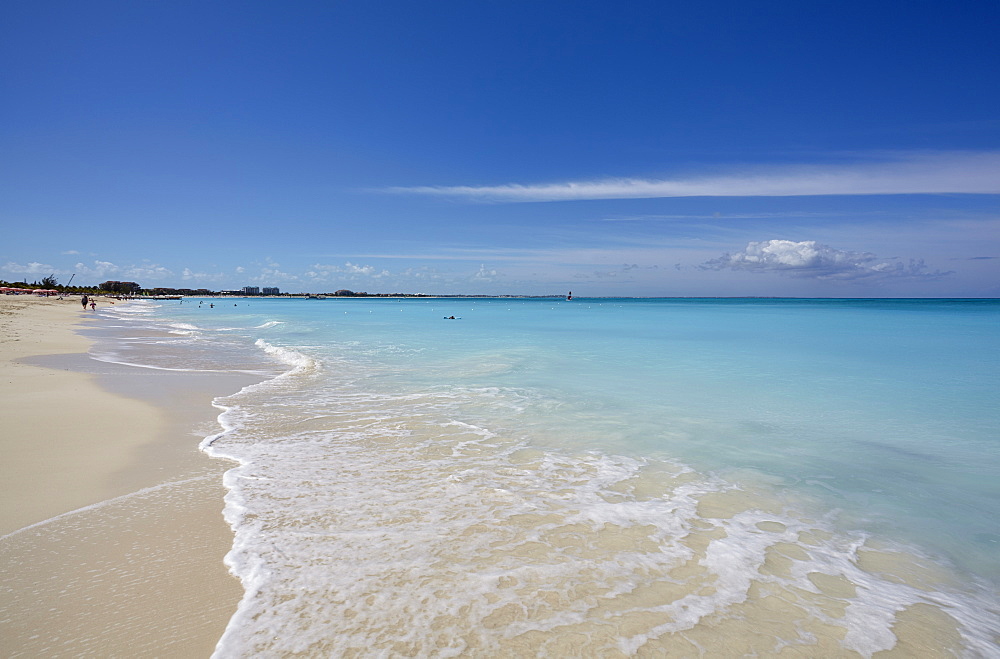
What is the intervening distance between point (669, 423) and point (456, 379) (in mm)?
5943

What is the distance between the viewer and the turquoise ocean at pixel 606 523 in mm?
3117

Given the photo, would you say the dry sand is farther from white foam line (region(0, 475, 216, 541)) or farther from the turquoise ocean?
the turquoise ocean

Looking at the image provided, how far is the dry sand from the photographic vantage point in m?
2.85

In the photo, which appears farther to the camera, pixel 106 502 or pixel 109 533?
pixel 106 502

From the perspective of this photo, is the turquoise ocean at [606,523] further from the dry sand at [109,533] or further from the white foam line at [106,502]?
the white foam line at [106,502]

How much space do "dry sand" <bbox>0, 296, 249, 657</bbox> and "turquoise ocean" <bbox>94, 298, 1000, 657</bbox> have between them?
9.8 inches

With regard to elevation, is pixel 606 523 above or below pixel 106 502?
below

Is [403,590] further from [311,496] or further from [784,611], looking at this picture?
[784,611]

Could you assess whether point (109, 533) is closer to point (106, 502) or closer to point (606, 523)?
point (106, 502)

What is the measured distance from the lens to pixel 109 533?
3.96m

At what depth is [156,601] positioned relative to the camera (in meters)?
3.10

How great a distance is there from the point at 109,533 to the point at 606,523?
4.24m

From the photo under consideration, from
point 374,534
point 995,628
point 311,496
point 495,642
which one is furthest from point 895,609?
point 311,496

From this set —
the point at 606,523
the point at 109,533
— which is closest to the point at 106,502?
the point at 109,533
